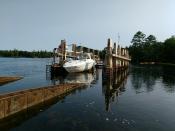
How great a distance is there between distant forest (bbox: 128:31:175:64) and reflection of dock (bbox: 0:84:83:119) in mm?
116958

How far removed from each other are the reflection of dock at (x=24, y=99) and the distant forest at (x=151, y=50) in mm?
116958

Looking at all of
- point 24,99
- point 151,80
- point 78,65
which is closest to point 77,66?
point 78,65

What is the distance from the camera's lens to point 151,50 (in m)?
143

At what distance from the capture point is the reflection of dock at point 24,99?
51.9 ft

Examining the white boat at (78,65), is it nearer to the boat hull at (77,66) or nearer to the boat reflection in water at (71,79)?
the boat hull at (77,66)

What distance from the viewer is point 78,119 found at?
1661 centimetres

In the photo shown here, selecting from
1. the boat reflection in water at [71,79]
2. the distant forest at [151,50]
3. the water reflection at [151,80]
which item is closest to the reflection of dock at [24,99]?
the water reflection at [151,80]

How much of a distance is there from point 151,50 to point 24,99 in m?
132

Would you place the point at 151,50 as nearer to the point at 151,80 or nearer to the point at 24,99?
the point at 151,80

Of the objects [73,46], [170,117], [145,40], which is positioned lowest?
[170,117]

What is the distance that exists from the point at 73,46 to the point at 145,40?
104021mm

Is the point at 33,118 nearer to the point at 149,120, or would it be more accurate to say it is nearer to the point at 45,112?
the point at 45,112

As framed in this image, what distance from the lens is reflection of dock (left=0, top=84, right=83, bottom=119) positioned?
1583 cm

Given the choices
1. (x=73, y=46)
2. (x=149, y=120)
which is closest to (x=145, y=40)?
(x=73, y=46)
